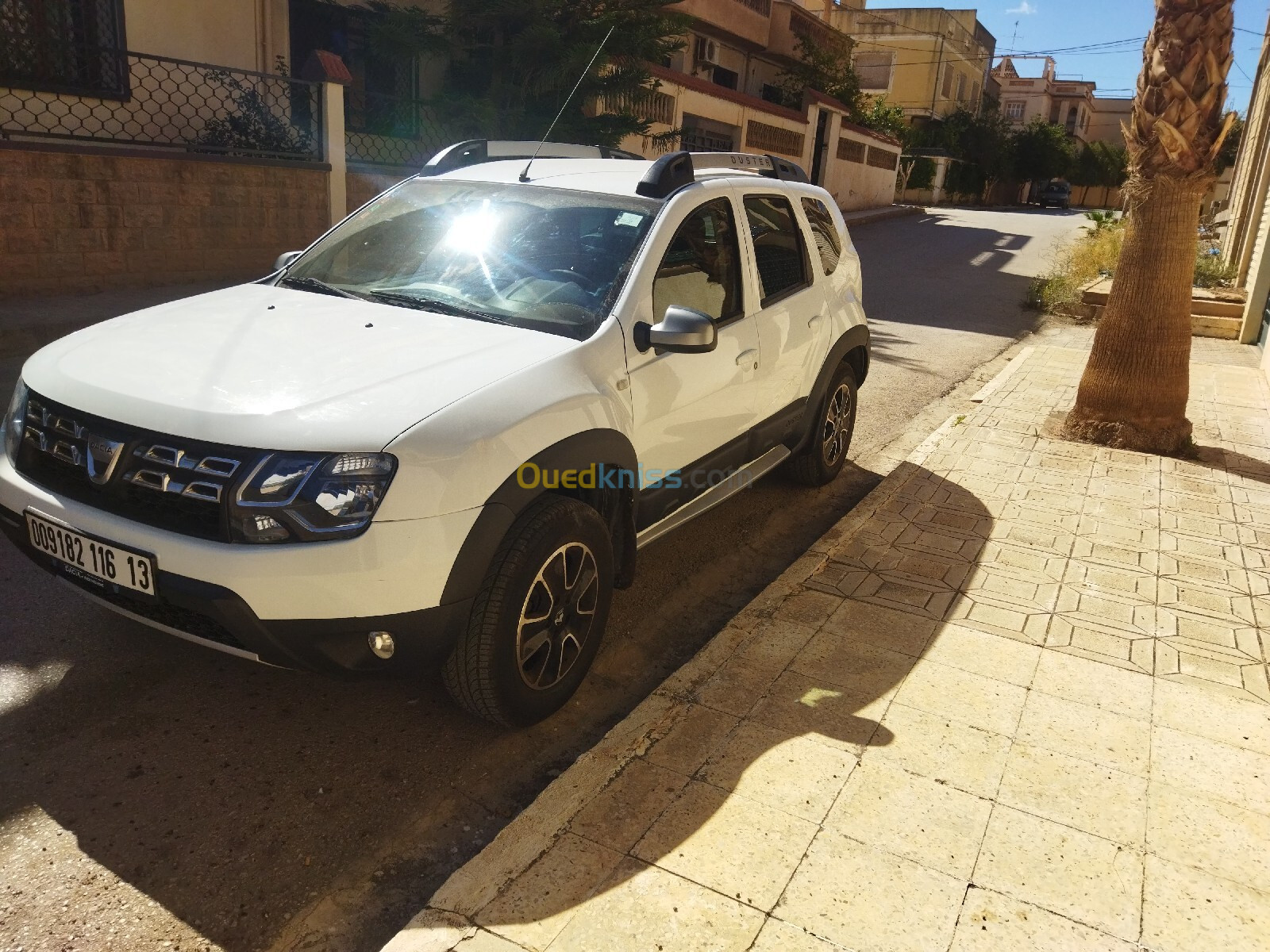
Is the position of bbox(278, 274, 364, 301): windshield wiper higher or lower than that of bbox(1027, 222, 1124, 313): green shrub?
higher

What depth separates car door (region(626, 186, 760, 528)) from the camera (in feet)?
12.3

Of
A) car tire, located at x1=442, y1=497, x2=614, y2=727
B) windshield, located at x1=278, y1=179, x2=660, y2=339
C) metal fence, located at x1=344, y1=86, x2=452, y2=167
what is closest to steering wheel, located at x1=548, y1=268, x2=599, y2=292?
windshield, located at x1=278, y1=179, x2=660, y2=339

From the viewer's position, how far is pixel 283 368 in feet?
9.93

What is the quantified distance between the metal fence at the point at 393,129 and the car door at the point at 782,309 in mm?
9184

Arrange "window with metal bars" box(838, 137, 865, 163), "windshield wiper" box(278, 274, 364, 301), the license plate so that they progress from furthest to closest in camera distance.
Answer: "window with metal bars" box(838, 137, 865, 163) → "windshield wiper" box(278, 274, 364, 301) → the license plate

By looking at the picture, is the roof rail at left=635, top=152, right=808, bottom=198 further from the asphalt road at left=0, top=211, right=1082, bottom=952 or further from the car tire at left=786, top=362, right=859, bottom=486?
the asphalt road at left=0, top=211, right=1082, bottom=952

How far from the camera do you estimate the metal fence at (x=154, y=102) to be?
33.3 feet

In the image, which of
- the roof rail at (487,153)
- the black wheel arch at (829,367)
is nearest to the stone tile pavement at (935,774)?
the black wheel arch at (829,367)

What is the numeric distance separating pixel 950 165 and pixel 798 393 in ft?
153

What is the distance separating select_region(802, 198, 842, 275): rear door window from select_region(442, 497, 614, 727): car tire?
107 inches

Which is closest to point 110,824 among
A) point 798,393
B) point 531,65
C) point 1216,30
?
point 798,393

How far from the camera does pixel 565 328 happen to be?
11.5 feet

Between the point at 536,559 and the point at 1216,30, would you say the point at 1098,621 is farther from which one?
the point at 1216,30

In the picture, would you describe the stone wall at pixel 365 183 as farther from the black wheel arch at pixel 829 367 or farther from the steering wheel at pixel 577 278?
the steering wheel at pixel 577 278
